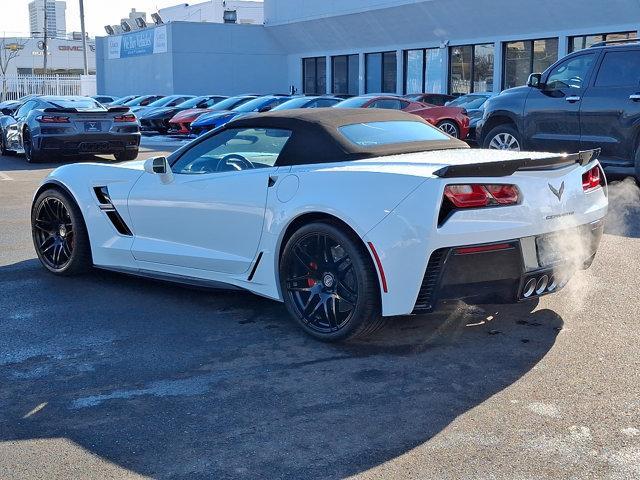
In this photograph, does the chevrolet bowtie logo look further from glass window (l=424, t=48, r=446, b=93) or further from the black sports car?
glass window (l=424, t=48, r=446, b=93)

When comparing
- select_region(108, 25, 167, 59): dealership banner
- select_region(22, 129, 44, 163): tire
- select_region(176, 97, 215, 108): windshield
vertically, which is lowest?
select_region(22, 129, 44, 163): tire

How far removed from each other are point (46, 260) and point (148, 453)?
3.73 metres

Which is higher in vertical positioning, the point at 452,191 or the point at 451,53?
the point at 451,53

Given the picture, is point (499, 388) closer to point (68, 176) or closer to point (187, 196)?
point (187, 196)

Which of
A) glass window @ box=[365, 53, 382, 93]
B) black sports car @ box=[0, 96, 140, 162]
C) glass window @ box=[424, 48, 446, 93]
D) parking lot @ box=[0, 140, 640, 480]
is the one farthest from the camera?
glass window @ box=[365, 53, 382, 93]

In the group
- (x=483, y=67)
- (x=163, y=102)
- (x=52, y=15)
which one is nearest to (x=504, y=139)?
(x=483, y=67)

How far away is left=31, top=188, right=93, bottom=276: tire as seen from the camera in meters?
6.54

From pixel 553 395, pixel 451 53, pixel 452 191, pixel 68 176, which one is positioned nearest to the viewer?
pixel 553 395

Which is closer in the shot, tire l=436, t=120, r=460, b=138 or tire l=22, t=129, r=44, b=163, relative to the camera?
tire l=22, t=129, r=44, b=163

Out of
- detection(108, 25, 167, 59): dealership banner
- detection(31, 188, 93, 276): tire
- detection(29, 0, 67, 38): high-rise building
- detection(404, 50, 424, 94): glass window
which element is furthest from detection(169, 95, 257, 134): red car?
detection(29, 0, 67, 38): high-rise building

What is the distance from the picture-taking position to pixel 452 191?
4.52 meters

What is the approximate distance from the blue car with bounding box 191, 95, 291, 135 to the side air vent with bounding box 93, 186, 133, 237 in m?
15.5

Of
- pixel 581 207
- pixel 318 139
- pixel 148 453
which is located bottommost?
pixel 148 453

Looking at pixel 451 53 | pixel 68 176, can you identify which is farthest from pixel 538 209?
pixel 451 53
